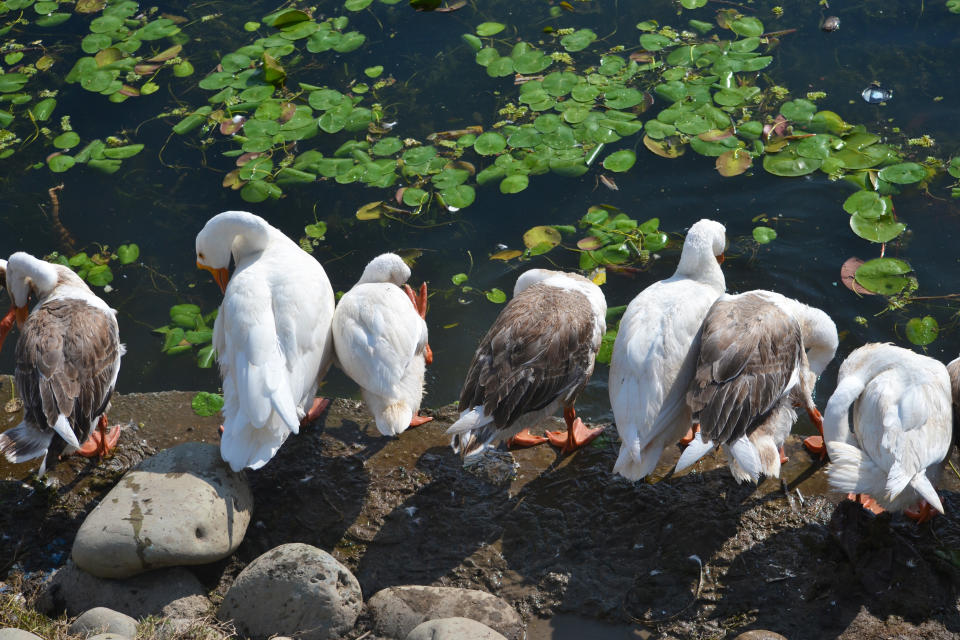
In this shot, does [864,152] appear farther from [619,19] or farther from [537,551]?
[537,551]

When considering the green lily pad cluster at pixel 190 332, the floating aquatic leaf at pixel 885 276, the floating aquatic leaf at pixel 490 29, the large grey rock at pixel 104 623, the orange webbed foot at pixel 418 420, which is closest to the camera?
the large grey rock at pixel 104 623

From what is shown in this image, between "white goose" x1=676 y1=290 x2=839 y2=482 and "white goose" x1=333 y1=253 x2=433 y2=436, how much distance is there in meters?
1.46

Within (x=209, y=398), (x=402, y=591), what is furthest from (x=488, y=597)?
(x=209, y=398)

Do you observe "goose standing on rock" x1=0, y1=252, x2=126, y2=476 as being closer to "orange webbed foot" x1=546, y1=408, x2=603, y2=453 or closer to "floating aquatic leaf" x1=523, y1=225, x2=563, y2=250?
"orange webbed foot" x1=546, y1=408, x2=603, y2=453

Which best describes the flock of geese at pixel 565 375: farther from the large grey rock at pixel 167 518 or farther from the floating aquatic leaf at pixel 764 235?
the floating aquatic leaf at pixel 764 235

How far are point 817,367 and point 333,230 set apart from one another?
11.6 feet

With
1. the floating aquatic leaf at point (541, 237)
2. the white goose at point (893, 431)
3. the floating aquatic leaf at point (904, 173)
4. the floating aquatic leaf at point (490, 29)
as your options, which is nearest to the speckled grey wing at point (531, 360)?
the white goose at point (893, 431)

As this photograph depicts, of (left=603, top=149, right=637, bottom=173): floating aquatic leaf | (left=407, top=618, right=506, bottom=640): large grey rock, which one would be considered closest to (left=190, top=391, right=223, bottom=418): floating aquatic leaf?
(left=407, top=618, right=506, bottom=640): large grey rock

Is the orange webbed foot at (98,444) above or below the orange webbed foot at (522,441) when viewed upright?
above

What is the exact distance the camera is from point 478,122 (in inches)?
271

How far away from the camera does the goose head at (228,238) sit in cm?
529

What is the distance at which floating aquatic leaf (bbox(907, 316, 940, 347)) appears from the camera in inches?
201

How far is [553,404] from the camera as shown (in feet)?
14.4

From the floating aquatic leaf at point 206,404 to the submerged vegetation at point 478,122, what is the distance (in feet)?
1.56
